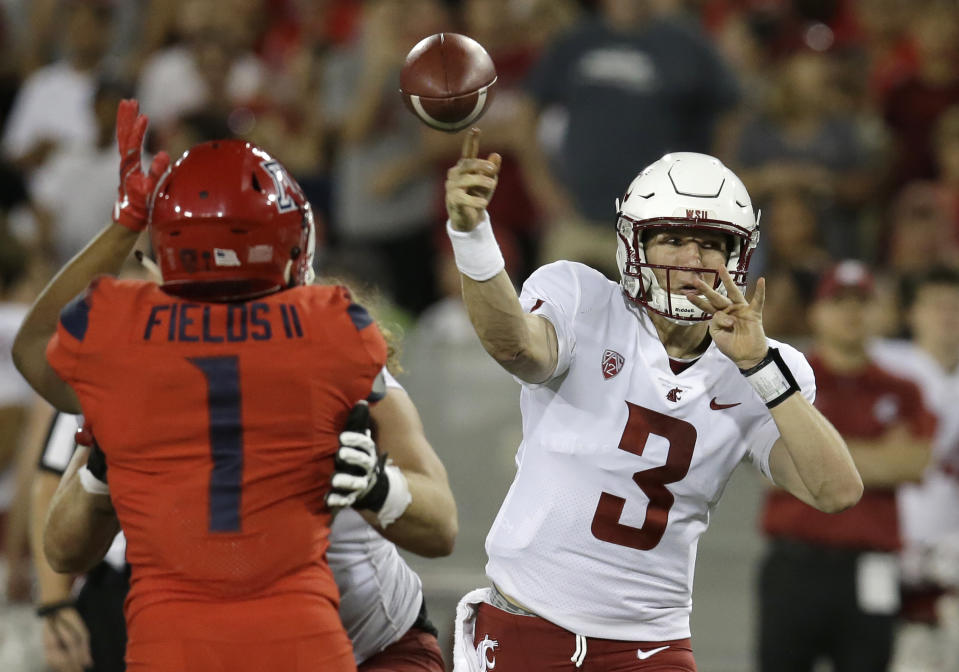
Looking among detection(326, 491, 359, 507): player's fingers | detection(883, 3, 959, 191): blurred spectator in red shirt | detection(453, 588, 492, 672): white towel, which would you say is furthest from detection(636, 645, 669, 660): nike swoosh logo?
detection(883, 3, 959, 191): blurred spectator in red shirt

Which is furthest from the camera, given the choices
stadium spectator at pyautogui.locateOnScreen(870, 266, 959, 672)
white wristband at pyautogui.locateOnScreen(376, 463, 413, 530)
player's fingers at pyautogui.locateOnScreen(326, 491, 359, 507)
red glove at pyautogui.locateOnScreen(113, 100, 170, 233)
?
stadium spectator at pyautogui.locateOnScreen(870, 266, 959, 672)

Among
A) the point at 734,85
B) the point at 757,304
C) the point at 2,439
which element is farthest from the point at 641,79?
the point at 757,304

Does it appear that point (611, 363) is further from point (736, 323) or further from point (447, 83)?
point (447, 83)

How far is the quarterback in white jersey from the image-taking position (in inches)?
129

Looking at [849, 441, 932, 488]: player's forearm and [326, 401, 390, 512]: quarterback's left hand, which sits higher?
[326, 401, 390, 512]: quarterback's left hand

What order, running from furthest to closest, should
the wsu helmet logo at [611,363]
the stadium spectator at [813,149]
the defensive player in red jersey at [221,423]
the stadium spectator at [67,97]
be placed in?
the stadium spectator at [67,97] < the stadium spectator at [813,149] < the wsu helmet logo at [611,363] < the defensive player in red jersey at [221,423]

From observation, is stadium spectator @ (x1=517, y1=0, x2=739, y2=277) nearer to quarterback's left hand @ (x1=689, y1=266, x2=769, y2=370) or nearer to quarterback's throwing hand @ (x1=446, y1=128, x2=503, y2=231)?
quarterback's left hand @ (x1=689, y1=266, x2=769, y2=370)

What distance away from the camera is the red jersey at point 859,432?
581cm

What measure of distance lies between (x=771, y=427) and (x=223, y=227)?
145cm

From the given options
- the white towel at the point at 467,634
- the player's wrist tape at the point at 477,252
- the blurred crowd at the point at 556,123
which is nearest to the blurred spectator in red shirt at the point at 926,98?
the blurred crowd at the point at 556,123

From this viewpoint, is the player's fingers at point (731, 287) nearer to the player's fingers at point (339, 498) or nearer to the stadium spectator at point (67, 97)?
the player's fingers at point (339, 498)

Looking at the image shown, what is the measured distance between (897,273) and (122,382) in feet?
17.5

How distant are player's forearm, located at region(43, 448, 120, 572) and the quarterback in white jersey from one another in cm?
95

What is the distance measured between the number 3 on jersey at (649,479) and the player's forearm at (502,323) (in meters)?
0.34
